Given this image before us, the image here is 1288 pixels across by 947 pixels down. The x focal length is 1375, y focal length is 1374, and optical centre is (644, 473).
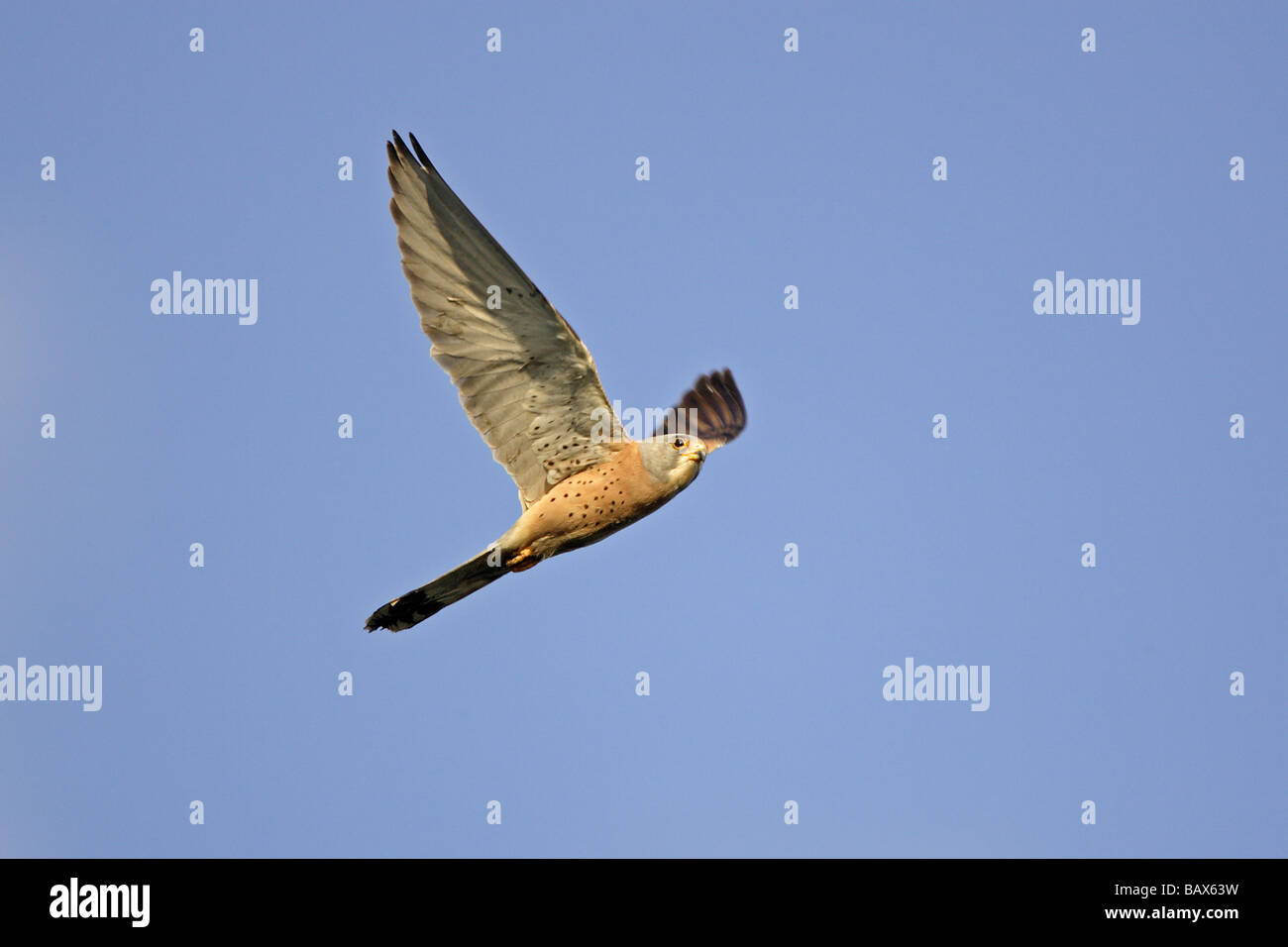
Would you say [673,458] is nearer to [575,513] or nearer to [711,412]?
[575,513]

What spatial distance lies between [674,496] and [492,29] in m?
6.22

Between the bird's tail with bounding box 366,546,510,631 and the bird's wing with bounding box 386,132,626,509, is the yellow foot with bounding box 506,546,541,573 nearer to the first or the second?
the bird's tail with bounding box 366,546,510,631

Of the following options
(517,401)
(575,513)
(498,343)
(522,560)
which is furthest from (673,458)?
(498,343)

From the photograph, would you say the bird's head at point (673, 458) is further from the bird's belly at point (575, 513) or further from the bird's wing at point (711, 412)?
the bird's wing at point (711, 412)

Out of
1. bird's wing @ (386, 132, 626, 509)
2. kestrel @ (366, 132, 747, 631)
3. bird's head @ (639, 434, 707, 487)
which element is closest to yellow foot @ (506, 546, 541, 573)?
kestrel @ (366, 132, 747, 631)

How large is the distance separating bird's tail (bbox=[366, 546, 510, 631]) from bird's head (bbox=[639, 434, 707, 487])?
1.33 metres

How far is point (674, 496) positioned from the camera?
10.7 metres

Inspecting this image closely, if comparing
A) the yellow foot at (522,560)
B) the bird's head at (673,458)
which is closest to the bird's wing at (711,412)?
the bird's head at (673,458)

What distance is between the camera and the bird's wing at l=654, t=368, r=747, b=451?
13.1 meters

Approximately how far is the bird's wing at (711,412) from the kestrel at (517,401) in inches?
96.1

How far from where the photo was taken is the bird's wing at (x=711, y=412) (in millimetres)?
13109

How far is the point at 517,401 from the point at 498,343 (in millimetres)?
506

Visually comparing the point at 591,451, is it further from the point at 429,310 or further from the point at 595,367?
the point at 429,310
